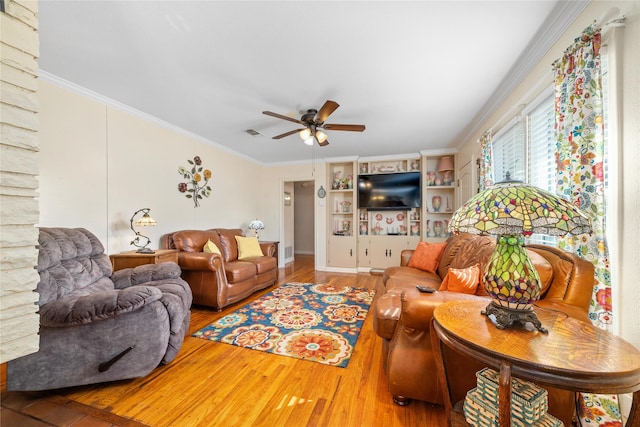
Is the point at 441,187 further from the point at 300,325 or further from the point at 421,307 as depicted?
the point at 421,307

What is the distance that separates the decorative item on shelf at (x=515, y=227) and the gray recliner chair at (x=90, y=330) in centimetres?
193

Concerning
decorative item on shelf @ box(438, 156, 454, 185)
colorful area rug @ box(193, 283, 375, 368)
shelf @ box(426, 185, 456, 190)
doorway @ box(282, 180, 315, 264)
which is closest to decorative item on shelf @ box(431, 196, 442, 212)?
shelf @ box(426, 185, 456, 190)

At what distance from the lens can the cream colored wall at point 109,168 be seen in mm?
2152

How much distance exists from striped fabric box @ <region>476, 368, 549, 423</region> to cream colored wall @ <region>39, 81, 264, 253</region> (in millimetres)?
3381

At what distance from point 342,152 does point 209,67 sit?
9.67 feet

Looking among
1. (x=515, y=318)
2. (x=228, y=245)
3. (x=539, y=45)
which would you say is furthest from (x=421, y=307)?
(x=228, y=245)

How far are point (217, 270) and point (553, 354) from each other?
111 inches

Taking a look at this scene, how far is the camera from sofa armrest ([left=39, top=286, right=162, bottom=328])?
136 cm

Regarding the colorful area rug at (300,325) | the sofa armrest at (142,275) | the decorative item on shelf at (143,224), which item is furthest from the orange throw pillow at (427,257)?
the decorative item on shelf at (143,224)

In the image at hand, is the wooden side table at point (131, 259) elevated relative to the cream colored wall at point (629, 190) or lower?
lower

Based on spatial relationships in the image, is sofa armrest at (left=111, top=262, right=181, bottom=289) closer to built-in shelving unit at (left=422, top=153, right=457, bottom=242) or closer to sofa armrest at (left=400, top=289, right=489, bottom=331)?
sofa armrest at (left=400, top=289, right=489, bottom=331)

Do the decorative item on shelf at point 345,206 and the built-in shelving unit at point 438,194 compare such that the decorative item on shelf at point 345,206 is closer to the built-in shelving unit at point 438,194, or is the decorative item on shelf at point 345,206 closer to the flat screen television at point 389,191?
the flat screen television at point 389,191

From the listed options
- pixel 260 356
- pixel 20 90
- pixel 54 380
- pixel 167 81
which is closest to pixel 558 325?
pixel 260 356

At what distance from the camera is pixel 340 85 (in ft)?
7.32
